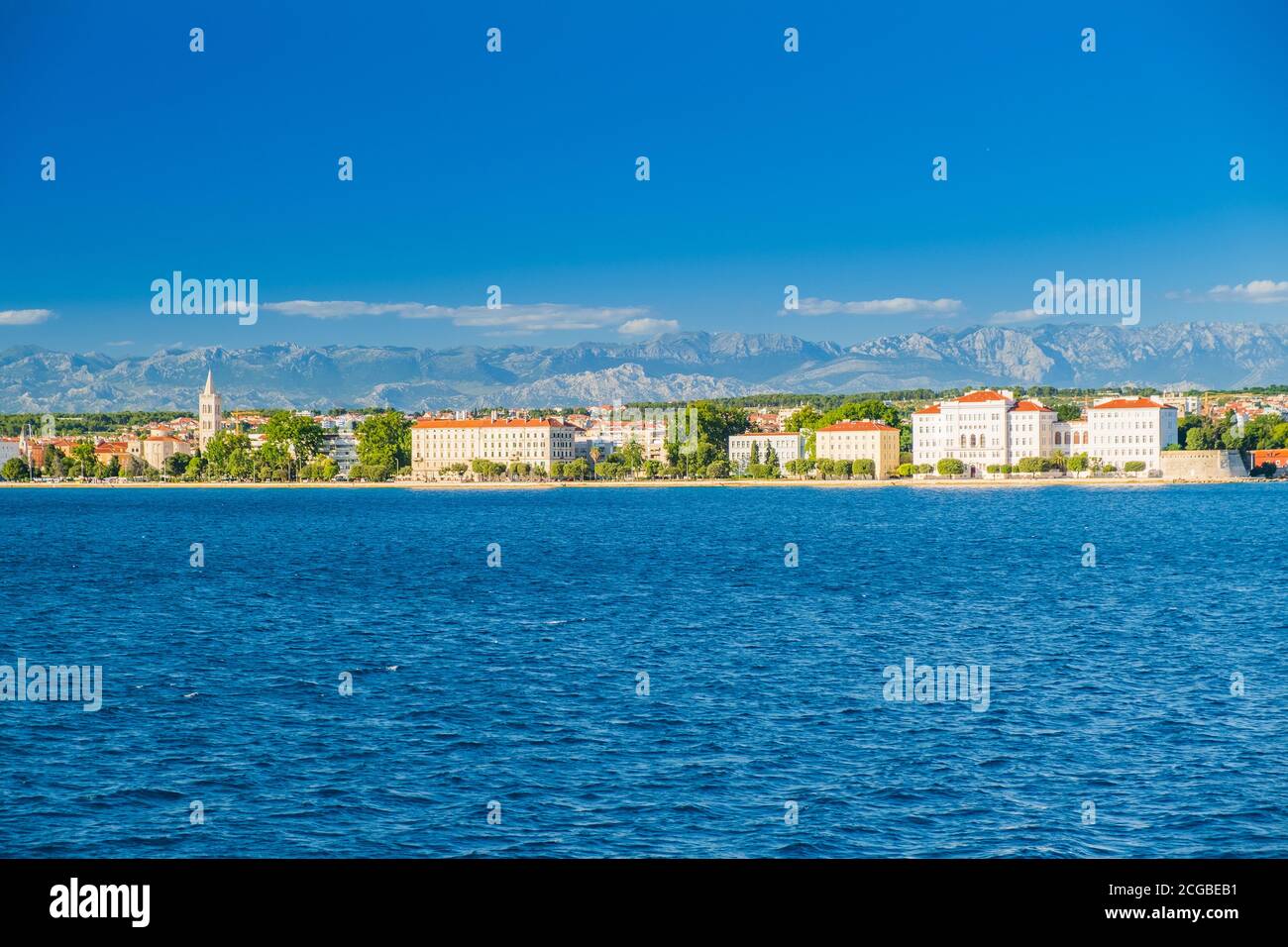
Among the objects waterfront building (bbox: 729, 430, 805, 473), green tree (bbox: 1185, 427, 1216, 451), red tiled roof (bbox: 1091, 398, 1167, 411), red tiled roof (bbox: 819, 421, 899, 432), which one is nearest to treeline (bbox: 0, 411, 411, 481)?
waterfront building (bbox: 729, 430, 805, 473)

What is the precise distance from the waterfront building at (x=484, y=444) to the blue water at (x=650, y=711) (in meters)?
114

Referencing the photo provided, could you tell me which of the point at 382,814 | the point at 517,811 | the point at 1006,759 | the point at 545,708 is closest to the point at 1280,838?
the point at 1006,759

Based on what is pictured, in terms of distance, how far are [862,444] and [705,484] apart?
18.1 meters

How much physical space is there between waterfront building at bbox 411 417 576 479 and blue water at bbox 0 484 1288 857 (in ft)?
374

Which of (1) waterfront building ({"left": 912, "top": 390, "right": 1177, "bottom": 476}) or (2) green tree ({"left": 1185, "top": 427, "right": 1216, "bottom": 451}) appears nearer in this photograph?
(2) green tree ({"left": 1185, "top": 427, "right": 1216, "bottom": 451})

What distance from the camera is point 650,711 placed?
17438 millimetres

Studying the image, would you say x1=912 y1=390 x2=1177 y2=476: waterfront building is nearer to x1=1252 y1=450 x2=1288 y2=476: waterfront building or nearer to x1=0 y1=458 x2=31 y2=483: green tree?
x1=1252 y1=450 x2=1288 y2=476: waterfront building

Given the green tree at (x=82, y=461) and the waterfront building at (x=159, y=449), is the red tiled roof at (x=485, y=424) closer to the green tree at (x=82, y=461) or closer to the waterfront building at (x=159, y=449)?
the waterfront building at (x=159, y=449)

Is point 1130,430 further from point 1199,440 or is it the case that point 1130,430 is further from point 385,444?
point 385,444

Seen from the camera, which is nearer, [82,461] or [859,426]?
[859,426]

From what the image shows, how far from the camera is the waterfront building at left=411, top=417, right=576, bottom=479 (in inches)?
6230

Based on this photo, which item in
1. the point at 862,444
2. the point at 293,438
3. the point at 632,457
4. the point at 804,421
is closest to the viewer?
the point at 862,444

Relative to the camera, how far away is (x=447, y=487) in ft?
488

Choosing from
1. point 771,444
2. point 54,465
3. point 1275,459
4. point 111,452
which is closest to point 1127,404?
point 1275,459
